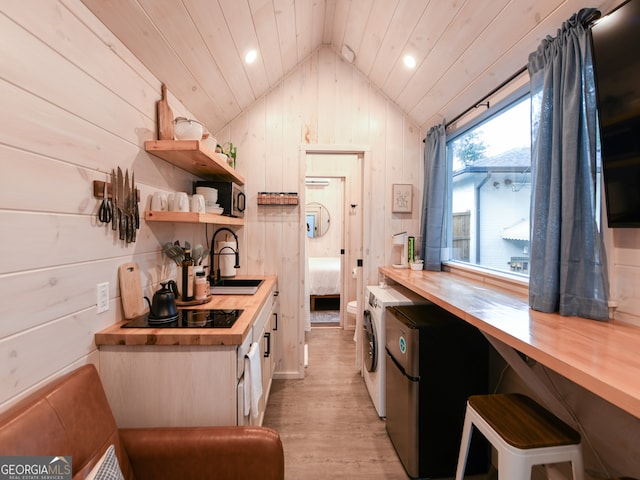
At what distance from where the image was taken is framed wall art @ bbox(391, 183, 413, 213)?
2836mm

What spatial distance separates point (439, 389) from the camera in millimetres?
1599

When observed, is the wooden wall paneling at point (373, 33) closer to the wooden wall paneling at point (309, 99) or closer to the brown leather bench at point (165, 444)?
the wooden wall paneling at point (309, 99)

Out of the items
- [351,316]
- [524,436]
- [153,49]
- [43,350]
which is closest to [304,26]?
[153,49]

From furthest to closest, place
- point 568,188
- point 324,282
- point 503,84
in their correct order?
1. point 324,282
2. point 503,84
3. point 568,188

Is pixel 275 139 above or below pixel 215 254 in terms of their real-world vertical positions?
above

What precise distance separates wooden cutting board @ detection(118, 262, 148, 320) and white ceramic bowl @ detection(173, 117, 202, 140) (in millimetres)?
757

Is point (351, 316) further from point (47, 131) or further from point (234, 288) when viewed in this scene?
point (47, 131)

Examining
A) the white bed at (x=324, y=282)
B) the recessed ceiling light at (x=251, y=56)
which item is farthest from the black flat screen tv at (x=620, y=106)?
the white bed at (x=324, y=282)

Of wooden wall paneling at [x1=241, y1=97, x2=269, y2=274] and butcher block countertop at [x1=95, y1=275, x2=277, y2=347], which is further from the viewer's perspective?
wooden wall paneling at [x1=241, y1=97, x2=269, y2=274]

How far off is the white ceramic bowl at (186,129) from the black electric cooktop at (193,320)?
99 centimetres

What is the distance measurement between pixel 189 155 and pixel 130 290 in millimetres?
826

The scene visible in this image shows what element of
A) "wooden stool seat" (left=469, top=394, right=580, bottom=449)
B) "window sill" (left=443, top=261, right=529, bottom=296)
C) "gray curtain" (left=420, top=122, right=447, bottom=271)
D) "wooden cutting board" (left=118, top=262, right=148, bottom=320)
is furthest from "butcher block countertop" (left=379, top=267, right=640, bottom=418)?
"wooden cutting board" (left=118, top=262, right=148, bottom=320)

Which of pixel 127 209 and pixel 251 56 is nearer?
pixel 127 209

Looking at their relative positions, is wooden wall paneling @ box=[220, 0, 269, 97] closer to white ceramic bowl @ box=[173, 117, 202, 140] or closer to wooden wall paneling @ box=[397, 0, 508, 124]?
white ceramic bowl @ box=[173, 117, 202, 140]
